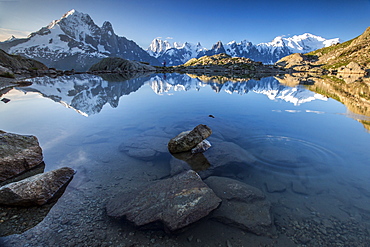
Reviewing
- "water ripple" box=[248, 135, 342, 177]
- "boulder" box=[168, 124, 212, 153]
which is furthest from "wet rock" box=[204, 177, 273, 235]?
"boulder" box=[168, 124, 212, 153]

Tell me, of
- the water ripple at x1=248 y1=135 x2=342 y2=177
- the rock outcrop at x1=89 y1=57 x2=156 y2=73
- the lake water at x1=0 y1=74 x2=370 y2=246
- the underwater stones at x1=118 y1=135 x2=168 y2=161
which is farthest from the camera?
the rock outcrop at x1=89 y1=57 x2=156 y2=73

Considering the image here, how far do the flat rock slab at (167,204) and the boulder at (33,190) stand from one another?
2580 millimetres

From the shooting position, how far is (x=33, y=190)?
687cm

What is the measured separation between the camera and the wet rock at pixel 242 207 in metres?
6.20

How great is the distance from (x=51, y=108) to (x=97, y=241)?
21.6 metres

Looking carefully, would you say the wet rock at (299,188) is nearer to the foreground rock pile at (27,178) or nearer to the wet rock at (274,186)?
the wet rock at (274,186)

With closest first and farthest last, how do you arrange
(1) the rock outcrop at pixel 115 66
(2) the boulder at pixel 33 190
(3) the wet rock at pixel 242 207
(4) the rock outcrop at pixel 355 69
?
(3) the wet rock at pixel 242 207
(2) the boulder at pixel 33 190
(1) the rock outcrop at pixel 115 66
(4) the rock outcrop at pixel 355 69

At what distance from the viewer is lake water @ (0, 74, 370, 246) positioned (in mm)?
5820

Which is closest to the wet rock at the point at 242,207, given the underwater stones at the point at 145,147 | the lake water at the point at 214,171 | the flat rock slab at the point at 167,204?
the lake water at the point at 214,171

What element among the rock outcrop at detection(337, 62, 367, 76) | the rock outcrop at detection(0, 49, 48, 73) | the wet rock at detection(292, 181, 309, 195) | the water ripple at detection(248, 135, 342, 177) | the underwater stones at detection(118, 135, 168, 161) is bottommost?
the underwater stones at detection(118, 135, 168, 161)

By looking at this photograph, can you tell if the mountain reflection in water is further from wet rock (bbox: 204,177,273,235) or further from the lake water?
wet rock (bbox: 204,177,273,235)

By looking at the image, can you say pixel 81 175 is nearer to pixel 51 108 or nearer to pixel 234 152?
pixel 234 152

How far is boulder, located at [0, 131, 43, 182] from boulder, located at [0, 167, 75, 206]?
2.35 metres

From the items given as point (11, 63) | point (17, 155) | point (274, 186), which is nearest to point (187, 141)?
point (274, 186)
